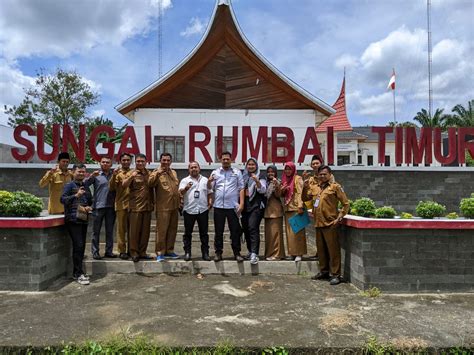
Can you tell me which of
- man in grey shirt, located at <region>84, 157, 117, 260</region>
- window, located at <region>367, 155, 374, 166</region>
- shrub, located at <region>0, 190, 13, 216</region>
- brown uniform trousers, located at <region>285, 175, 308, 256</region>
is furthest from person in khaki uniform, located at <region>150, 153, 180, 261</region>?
window, located at <region>367, 155, 374, 166</region>

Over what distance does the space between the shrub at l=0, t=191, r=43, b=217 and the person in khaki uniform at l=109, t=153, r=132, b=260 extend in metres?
1.12

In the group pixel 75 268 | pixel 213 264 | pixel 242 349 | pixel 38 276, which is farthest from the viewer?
pixel 213 264

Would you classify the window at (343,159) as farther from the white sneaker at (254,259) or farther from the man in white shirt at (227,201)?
the white sneaker at (254,259)

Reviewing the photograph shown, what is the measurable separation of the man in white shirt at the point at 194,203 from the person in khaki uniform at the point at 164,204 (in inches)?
6.2

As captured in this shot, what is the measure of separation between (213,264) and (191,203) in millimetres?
1008

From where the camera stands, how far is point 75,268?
226 inches

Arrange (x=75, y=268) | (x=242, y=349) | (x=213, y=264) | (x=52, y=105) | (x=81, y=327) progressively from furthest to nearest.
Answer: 1. (x=52, y=105)
2. (x=213, y=264)
3. (x=75, y=268)
4. (x=81, y=327)
5. (x=242, y=349)

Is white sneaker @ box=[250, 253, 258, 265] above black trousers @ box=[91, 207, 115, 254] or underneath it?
underneath

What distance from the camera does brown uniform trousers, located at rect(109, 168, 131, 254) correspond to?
619 cm

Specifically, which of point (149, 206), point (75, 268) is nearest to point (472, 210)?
point (149, 206)

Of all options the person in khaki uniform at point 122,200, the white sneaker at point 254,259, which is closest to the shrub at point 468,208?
the white sneaker at point 254,259

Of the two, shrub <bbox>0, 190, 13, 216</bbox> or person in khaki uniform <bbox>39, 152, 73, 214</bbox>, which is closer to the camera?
shrub <bbox>0, 190, 13, 216</bbox>

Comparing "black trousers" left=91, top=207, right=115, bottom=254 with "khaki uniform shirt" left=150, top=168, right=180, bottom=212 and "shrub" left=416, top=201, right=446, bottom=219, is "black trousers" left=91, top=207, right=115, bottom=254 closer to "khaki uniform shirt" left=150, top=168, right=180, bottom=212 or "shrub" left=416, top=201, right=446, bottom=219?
"khaki uniform shirt" left=150, top=168, right=180, bottom=212

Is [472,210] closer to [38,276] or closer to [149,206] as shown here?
[149,206]
